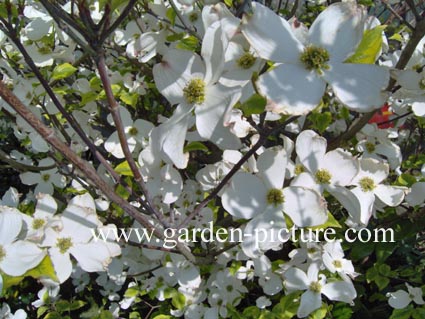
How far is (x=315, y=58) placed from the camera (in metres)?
0.67

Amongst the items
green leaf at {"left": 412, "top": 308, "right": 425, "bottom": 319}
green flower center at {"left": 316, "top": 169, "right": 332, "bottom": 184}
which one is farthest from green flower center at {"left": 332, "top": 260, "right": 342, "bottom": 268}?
green flower center at {"left": 316, "top": 169, "right": 332, "bottom": 184}

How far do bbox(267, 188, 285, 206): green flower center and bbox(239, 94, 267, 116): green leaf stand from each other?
272 mm

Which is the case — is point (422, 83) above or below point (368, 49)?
below

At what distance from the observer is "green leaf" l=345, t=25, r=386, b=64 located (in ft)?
2.20

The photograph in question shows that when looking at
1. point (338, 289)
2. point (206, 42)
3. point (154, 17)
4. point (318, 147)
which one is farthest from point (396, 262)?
point (206, 42)

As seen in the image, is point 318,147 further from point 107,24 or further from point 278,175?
point 107,24

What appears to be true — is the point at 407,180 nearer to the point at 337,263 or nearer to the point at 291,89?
the point at 337,263

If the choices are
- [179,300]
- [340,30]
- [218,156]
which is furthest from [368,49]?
[179,300]

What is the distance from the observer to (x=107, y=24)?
65 centimetres

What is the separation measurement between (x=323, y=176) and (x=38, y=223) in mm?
584

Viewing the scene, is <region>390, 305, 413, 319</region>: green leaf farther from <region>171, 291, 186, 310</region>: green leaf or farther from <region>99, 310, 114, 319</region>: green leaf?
<region>99, 310, 114, 319</region>: green leaf

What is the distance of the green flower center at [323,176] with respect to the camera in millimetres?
911

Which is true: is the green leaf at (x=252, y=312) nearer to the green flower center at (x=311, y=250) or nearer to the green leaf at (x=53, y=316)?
the green flower center at (x=311, y=250)

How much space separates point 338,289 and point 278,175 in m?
0.45
